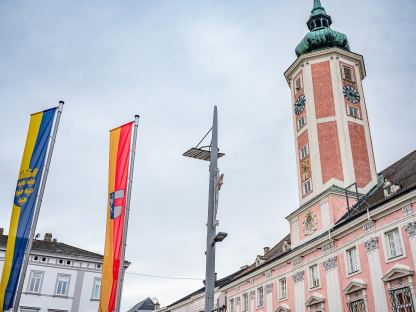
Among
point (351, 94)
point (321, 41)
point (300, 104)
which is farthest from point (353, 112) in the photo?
point (321, 41)

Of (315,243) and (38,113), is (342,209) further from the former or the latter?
(38,113)

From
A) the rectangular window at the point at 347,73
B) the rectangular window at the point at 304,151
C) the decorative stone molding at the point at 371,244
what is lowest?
the decorative stone molding at the point at 371,244

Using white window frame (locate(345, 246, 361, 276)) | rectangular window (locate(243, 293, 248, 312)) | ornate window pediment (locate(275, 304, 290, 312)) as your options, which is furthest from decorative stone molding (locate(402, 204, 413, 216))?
rectangular window (locate(243, 293, 248, 312))

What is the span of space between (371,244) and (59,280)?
29.4 m

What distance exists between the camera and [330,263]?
31.9 meters

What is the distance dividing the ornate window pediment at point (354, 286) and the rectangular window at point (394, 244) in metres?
2.80

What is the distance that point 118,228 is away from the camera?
1709cm

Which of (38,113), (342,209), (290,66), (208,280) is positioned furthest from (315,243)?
(208,280)

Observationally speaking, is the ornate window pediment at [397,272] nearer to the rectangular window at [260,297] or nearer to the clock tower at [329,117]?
the clock tower at [329,117]

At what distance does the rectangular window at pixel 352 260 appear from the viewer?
2966 cm

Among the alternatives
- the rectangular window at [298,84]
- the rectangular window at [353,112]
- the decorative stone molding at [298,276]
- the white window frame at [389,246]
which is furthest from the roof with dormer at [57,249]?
the white window frame at [389,246]

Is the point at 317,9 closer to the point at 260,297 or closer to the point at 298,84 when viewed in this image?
the point at 298,84

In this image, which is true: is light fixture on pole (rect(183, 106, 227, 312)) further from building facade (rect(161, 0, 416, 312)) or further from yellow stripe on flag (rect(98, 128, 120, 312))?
building facade (rect(161, 0, 416, 312))

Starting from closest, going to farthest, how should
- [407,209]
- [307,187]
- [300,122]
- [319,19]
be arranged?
[407,209], [307,187], [300,122], [319,19]
